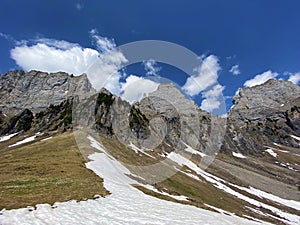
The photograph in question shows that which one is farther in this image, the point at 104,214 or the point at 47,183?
the point at 47,183

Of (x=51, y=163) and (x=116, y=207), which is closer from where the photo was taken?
(x=116, y=207)

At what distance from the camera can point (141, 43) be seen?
6122 cm

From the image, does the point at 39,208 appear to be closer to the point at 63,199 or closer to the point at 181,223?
the point at 63,199

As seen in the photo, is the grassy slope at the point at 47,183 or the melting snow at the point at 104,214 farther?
the grassy slope at the point at 47,183

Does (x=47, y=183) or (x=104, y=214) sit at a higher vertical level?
(x=104, y=214)

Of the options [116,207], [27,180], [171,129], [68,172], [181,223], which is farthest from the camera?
[171,129]

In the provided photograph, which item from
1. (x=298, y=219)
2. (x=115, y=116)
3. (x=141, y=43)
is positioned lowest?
(x=298, y=219)

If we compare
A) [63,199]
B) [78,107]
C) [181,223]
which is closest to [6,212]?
[63,199]

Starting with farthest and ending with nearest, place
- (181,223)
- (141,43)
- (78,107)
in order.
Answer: (78,107), (141,43), (181,223)

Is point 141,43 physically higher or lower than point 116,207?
higher

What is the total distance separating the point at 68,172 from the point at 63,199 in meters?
15.5

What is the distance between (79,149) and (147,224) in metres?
47.6

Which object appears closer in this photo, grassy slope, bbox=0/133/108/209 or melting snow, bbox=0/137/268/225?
melting snow, bbox=0/137/268/225

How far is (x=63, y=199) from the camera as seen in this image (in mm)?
24094
